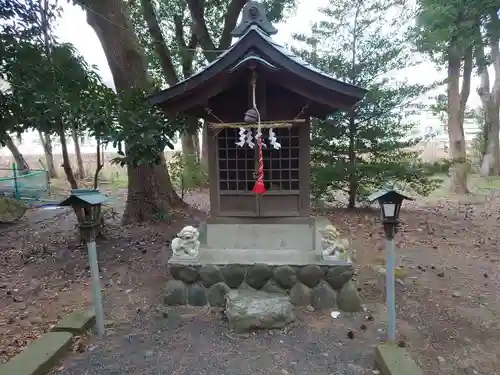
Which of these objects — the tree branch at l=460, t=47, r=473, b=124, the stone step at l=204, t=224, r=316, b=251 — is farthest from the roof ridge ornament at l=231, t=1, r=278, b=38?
the tree branch at l=460, t=47, r=473, b=124

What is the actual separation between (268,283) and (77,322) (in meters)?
1.95

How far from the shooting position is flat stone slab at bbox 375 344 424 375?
107 inches

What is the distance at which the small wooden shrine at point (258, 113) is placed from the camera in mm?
4109

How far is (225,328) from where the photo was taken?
12.3 ft

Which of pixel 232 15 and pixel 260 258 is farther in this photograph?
pixel 232 15

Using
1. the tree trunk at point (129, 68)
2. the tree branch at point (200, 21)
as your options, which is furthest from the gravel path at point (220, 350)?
the tree branch at point (200, 21)

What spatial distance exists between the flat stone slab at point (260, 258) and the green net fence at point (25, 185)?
31.6ft

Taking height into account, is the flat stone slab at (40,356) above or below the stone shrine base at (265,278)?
below

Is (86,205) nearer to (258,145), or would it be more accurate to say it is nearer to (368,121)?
(258,145)

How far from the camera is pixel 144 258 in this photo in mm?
5758

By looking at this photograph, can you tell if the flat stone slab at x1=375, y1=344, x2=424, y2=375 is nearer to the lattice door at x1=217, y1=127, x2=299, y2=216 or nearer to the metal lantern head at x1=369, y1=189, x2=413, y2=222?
the metal lantern head at x1=369, y1=189, x2=413, y2=222

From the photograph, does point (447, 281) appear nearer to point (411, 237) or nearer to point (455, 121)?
point (411, 237)

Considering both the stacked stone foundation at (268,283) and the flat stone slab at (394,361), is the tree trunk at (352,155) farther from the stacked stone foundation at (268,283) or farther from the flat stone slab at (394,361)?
the flat stone slab at (394,361)

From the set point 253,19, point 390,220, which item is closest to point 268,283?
point 390,220
